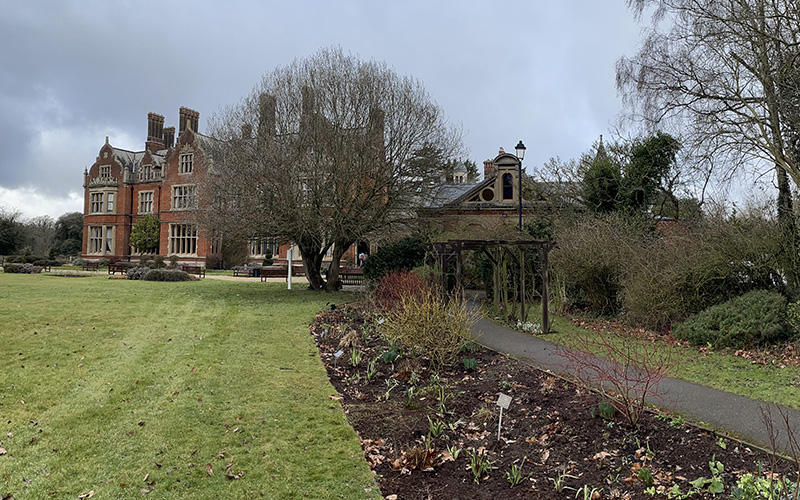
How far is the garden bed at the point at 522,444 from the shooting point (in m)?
4.45

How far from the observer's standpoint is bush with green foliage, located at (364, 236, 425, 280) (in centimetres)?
2128

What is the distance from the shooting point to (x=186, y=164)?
138ft

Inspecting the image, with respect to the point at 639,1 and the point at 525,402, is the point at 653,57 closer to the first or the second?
the point at 639,1

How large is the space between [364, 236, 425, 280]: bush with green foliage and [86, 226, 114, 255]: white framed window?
34612mm

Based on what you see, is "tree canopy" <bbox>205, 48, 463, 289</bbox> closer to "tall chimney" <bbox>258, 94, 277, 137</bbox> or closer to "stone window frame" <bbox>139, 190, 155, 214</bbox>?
"tall chimney" <bbox>258, 94, 277, 137</bbox>

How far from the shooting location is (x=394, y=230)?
65.8 feet

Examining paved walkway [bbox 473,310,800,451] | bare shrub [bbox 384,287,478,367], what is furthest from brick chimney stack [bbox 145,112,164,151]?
paved walkway [bbox 473,310,800,451]

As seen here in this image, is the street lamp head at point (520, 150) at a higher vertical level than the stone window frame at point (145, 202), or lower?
lower

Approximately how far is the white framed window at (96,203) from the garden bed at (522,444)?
47931 millimetres

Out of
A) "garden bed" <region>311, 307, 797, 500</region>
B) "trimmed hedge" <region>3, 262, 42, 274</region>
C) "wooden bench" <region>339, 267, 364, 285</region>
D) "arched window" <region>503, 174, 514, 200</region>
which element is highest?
"arched window" <region>503, 174, 514, 200</region>

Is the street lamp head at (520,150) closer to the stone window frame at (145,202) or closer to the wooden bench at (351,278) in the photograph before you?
the wooden bench at (351,278)

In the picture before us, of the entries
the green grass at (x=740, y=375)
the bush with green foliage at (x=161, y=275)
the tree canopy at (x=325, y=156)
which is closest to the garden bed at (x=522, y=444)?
the green grass at (x=740, y=375)

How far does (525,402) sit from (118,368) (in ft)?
20.5

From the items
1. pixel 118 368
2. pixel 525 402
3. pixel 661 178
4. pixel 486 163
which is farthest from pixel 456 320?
pixel 486 163
